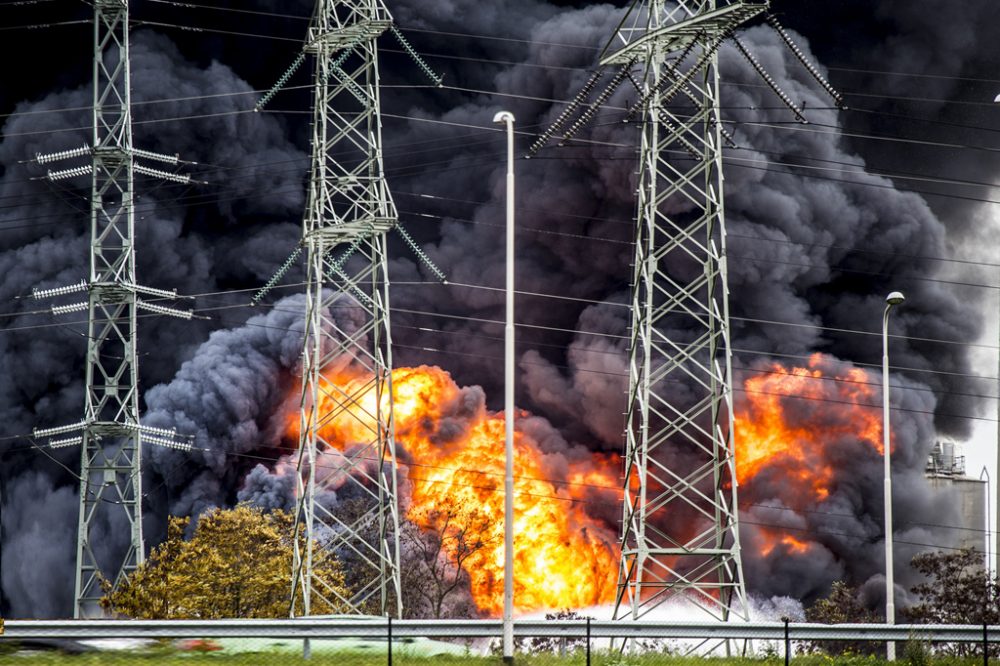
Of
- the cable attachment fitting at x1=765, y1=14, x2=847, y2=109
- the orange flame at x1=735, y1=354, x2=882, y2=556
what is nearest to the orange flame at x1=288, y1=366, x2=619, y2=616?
the orange flame at x1=735, y1=354, x2=882, y2=556

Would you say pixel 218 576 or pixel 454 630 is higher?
pixel 454 630

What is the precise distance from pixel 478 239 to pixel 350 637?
80822mm

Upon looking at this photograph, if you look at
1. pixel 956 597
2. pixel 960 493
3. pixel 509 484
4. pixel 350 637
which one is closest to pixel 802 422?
pixel 960 493

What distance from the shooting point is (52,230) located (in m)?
108

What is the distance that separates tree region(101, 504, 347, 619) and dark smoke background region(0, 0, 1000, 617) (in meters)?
30.6

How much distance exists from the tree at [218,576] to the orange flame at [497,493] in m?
25.1

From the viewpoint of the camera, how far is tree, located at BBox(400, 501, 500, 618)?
289 ft

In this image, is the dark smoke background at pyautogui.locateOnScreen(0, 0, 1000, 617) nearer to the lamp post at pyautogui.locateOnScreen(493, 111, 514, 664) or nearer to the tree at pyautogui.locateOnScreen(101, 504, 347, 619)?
the tree at pyautogui.locateOnScreen(101, 504, 347, 619)

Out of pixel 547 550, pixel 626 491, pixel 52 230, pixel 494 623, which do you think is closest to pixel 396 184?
pixel 52 230

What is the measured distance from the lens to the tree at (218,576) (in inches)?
2361

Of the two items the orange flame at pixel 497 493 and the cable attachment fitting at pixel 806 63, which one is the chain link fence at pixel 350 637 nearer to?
the cable attachment fitting at pixel 806 63

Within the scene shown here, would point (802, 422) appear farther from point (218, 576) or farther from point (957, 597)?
point (218, 576)

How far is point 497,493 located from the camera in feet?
332

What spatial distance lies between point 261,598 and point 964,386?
6859 cm
